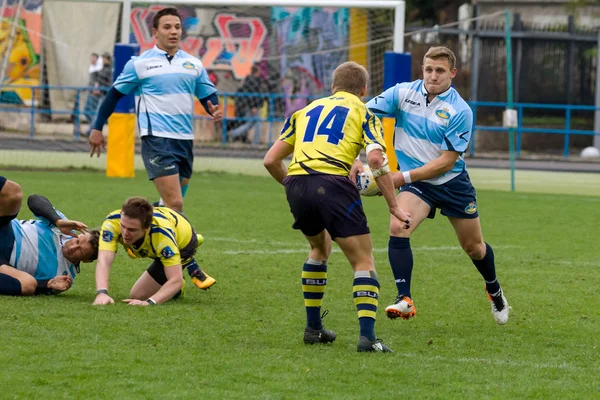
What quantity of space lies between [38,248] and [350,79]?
2795 millimetres

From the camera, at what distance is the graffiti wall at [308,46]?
78.8 feet

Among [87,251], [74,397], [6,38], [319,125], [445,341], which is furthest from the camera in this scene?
[6,38]

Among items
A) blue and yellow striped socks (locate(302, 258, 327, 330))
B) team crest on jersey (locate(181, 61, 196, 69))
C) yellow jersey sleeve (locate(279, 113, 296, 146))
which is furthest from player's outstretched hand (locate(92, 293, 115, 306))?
team crest on jersey (locate(181, 61, 196, 69))

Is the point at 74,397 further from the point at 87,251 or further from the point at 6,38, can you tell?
the point at 6,38

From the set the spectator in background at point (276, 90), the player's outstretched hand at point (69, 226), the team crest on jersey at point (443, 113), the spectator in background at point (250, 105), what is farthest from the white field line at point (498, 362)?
the spectator in background at point (276, 90)

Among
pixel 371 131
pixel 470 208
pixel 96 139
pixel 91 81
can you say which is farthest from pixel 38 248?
pixel 91 81

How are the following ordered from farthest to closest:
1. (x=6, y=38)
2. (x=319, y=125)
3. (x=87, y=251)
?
(x=6, y=38) → (x=87, y=251) → (x=319, y=125)

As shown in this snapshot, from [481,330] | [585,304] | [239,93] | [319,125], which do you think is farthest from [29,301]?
[239,93]

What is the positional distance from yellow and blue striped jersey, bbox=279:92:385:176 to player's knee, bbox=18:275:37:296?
2384 mm

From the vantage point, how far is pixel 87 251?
24.9 feet

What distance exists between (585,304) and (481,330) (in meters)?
1.39

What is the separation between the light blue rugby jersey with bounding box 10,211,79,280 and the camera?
7.71 meters

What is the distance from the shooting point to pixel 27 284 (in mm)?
7578

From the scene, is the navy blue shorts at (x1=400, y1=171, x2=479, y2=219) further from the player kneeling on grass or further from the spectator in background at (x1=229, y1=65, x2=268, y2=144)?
the spectator in background at (x1=229, y1=65, x2=268, y2=144)
